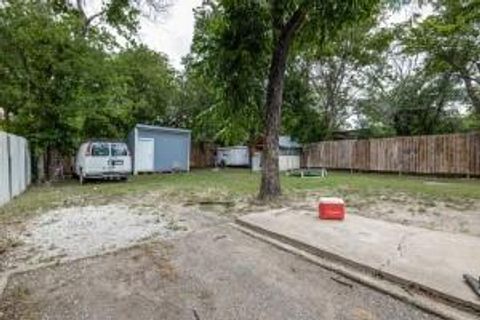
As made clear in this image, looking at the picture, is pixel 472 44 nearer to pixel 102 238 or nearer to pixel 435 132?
pixel 435 132

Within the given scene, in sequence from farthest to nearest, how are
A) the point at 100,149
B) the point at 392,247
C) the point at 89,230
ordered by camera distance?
the point at 100,149, the point at 89,230, the point at 392,247

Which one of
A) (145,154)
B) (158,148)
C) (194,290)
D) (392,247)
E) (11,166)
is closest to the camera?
(194,290)

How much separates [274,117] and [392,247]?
4.79 meters

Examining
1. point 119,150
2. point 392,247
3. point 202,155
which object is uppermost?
point 119,150

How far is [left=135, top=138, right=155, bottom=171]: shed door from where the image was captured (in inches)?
810

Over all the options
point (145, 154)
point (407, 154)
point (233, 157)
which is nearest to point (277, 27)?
point (407, 154)

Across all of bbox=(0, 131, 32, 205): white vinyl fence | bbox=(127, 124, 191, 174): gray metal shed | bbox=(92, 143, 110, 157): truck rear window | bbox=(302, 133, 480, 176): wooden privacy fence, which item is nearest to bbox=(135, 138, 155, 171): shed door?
bbox=(127, 124, 191, 174): gray metal shed

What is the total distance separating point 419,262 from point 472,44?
15221 millimetres

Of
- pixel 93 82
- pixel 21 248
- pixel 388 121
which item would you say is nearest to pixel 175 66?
pixel 93 82

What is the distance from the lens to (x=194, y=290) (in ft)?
11.3

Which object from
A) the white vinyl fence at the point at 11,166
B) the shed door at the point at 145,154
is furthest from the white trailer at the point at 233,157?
the white vinyl fence at the point at 11,166

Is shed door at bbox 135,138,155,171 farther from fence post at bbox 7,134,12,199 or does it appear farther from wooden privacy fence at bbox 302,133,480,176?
fence post at bbox 7,134,12,199

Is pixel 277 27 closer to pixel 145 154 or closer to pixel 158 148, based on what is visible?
pixel 145 154

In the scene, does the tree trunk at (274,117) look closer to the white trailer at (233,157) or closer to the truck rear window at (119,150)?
the truck rear window at (119,150)
